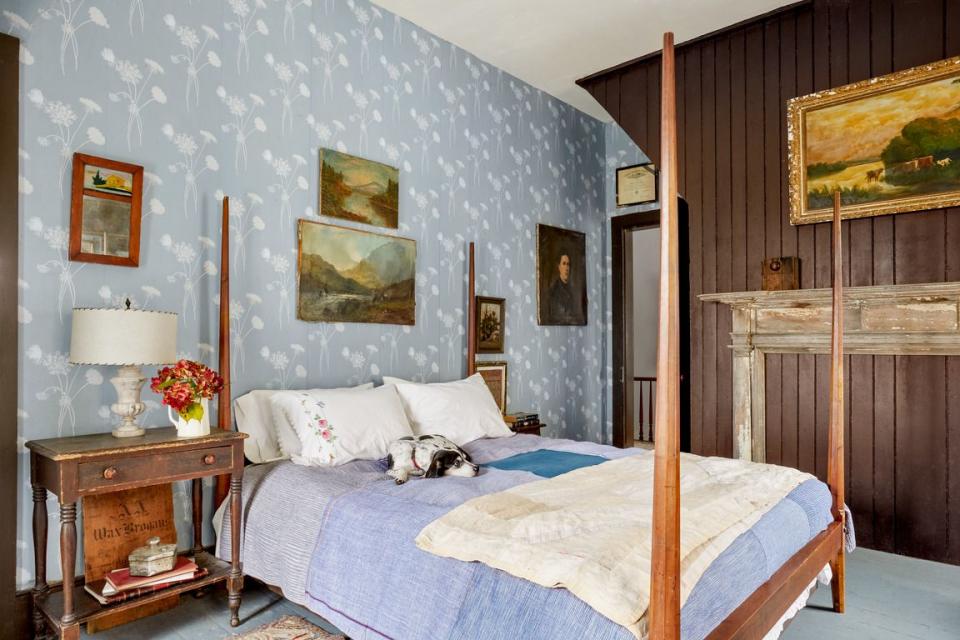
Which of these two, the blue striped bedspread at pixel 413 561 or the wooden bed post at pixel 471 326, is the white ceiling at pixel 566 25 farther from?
the blue striped bedspread at pixel 413 561

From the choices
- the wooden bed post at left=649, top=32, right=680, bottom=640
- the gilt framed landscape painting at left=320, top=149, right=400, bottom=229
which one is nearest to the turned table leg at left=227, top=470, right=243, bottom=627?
the gilt framed landscape painting at left=320, top=149, right=400, bottom=229

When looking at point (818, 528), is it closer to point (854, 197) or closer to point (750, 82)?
point (854, 197)

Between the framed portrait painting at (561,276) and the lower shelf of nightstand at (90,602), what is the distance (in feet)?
10.0

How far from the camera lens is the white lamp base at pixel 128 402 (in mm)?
2346

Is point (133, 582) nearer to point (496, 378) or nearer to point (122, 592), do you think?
point (122, 592)

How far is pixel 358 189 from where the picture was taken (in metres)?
3.55

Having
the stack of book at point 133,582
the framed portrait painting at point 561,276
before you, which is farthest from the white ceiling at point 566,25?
the stack of book at point 133,582

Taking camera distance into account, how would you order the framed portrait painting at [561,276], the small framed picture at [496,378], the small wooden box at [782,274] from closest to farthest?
the small wooden box at [782,274], the small framed picture at [496,378], the framed portrait painting at [561,276]

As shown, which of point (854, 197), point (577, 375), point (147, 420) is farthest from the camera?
point (577, 375)

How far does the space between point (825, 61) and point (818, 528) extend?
Result: 8.99 feet

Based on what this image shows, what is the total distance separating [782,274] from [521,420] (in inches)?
74.1

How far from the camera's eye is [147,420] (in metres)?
2.69

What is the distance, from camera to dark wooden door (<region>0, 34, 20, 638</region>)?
2.30 meters

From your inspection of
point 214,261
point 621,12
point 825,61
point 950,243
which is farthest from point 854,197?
point 214,261
